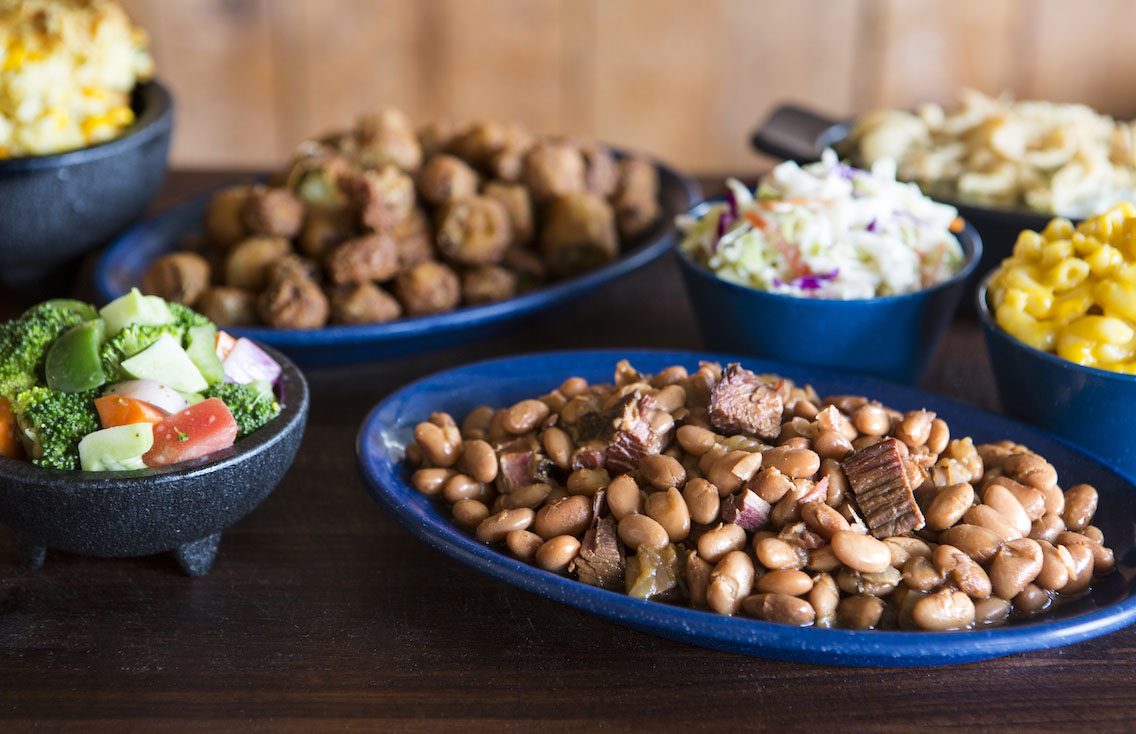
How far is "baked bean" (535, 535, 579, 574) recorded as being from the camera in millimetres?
1334

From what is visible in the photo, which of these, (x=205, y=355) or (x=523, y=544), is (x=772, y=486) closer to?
(x=523, y=544)

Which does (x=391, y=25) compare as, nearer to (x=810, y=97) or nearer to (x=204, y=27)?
(x=204, y=27)

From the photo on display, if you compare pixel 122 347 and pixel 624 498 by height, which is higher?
pixel 122 347

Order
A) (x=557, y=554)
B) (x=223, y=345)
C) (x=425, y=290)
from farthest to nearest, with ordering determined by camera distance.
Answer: (x=425, y=290) → (x=223, y=345) → (x=557, y=554)

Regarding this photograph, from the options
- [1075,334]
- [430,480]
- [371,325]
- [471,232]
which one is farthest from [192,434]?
[1075,334]

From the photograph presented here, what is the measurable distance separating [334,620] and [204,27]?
3.89 m

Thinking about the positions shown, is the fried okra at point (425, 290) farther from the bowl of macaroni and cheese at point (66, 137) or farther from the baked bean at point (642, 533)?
the baked bean at point (642, 533)

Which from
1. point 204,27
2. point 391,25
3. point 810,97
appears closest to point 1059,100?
point 810,97

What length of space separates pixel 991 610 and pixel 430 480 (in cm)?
76

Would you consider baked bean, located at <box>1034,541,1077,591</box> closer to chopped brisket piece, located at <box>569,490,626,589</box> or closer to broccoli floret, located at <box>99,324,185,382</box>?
chopped brisket piece, located at <box>569,490,626,589</box>

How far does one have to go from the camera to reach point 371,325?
6.46ft

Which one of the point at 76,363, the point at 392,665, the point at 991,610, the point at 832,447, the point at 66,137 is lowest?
the point at 392,665

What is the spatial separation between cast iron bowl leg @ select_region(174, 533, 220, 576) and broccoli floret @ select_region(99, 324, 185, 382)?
253mm

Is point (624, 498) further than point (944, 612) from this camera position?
Yes
